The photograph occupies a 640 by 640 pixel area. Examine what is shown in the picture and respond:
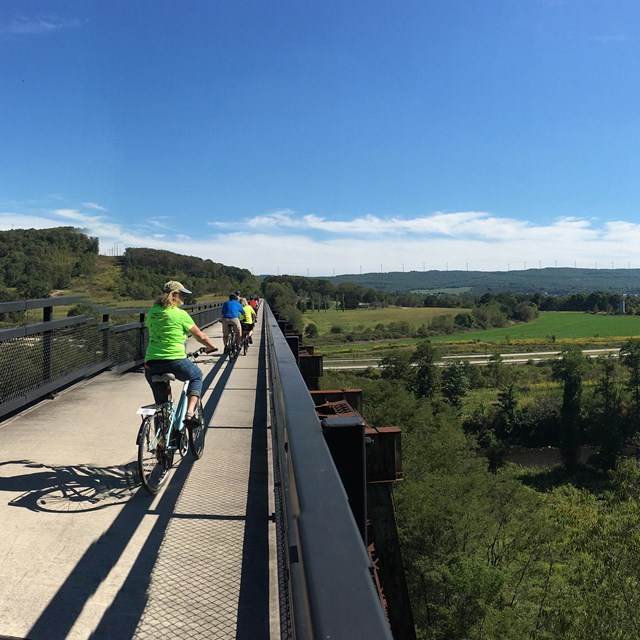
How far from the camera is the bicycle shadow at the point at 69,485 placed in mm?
4379

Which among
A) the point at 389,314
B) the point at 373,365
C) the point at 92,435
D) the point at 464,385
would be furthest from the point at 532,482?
the point at 389,314

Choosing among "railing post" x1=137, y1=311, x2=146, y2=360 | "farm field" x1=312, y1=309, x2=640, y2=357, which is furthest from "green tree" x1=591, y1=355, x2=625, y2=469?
"railing post" x1=137, y1=311, x2=146, y2=360

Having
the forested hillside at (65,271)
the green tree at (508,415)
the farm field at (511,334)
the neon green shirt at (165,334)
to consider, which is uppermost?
the forested hillside at (65,271)

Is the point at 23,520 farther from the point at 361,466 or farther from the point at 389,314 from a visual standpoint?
the point at 389,314

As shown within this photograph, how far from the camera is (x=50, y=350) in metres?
8.53

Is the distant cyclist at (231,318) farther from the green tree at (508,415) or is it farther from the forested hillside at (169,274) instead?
the green tree at (508,415)

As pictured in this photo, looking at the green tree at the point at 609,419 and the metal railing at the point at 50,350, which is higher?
the metal railing at the point at 50,350

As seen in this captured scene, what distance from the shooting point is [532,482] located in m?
66.5

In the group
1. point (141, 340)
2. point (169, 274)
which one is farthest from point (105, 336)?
point (169, 274)

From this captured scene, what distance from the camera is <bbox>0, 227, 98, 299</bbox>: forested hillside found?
28047 mm

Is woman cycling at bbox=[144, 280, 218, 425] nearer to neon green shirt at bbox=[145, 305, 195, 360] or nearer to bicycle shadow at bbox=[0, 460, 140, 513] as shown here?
neon green shirt at bbox=[145, 305, 195, 360]

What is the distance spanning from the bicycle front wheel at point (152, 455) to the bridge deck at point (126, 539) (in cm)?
12

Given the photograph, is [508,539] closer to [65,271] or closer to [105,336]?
[105,336]

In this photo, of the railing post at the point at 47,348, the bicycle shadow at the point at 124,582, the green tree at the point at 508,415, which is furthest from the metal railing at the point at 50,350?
the green tree at the point at 508,415
